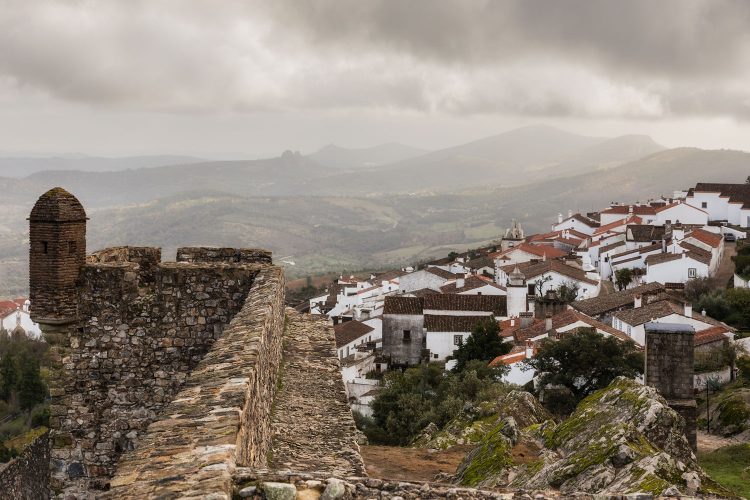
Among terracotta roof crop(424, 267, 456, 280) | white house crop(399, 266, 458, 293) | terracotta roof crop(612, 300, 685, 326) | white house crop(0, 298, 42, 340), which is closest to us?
terracotta roof crop(612, 300, 685, 326)

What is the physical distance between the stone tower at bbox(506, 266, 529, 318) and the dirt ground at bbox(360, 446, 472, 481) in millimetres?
39223

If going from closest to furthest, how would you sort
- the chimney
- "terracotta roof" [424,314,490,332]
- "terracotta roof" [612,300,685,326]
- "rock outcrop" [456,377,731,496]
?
"rock outcrop" [456,377,731,496] → "terracotta roof" [612,300,685,326] → the chimney → "terracotta roof" [424,314,490,332]

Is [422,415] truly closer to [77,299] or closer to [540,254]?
[77,299]

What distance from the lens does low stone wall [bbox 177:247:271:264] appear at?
37.3 feet

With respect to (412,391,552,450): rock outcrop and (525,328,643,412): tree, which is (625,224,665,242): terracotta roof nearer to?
(525,328,643,412): tree

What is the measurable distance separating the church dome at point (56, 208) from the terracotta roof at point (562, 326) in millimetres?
30277

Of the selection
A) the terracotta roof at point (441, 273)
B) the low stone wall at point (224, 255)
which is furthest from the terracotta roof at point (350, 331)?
the low stone wall at point (224, 255)

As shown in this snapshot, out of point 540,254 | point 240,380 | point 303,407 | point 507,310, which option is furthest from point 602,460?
point 540,254

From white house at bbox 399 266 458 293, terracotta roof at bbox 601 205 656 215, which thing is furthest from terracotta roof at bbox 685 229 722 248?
white house at bbox 399 266 458 293

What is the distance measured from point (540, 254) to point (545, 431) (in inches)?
2289

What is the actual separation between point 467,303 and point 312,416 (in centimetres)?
4635

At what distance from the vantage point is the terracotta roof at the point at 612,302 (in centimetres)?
4494

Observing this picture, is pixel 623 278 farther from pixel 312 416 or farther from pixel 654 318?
pixel 312 416

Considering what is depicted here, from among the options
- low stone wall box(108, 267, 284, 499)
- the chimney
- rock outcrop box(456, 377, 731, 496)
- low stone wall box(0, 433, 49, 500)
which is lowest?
the chimney
